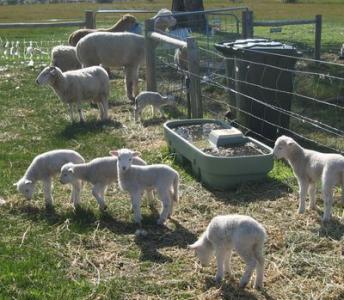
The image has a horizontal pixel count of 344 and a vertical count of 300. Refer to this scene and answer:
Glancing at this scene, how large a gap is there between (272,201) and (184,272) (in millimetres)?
1917

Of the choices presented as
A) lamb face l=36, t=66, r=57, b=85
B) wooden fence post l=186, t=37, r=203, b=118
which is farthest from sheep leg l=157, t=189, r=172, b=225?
lamb face l=36, t=66, r=57, b=85

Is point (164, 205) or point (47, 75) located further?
point (47, 75)

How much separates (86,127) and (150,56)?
2861mm

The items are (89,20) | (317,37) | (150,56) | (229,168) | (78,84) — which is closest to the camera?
(229,168)

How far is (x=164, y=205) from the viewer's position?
6.25 meters

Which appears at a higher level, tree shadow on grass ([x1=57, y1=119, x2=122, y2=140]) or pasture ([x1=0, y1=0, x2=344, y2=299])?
pasture ([x1=0, y1=0, x2=344, y2=299])

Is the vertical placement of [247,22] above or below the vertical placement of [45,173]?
above

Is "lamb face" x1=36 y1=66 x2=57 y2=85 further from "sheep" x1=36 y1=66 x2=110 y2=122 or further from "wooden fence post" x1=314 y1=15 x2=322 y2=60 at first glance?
"wooden fence post" x1=314 y1=15 x2=322 y2=60

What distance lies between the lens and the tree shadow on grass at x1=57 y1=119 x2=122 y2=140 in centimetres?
1021

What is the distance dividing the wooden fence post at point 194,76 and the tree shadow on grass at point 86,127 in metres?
1.53

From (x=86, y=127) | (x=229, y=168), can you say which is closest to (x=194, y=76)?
(x=86, y=127)

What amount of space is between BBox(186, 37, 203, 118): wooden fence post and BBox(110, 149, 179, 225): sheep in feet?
11.7

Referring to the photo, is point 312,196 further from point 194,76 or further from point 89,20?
point 89,20

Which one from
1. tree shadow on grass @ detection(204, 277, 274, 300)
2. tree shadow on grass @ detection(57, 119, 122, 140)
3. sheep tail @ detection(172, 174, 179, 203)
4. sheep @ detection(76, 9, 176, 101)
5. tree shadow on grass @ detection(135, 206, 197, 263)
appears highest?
sheep @ detection(76, 9, 176, 101)
